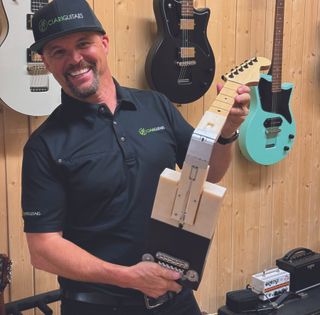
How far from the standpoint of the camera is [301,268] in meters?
2.81

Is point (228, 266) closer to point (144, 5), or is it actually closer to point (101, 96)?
point (144, 5)

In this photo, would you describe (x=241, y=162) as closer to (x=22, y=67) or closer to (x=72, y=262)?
(x=22, y=67)

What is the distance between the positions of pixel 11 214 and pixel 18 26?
0.78m

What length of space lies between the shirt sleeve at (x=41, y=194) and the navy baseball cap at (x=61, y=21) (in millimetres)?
310

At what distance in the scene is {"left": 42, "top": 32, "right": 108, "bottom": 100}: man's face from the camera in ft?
4.54

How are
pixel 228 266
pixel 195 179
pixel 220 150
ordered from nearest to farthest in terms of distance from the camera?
pixel 195 179 → pixel 220 150 → pixel 228 266

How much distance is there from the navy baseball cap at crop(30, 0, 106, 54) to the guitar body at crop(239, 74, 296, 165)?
1362 mm

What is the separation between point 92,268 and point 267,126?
62.6 inches

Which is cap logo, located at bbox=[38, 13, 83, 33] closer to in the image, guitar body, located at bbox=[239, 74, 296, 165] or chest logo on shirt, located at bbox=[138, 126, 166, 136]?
chest logo on shirt, located at bbox=[138, 126, 166, 136]

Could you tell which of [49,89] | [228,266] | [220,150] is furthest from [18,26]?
[228,266]

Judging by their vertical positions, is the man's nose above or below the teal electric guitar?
above

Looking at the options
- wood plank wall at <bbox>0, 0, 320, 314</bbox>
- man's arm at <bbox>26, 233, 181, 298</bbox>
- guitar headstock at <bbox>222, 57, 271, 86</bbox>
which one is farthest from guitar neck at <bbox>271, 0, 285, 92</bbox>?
man's arm at <bbox>26, 233, 181, 298</bbox>

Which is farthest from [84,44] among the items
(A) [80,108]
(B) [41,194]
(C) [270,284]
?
(C) [270,284]

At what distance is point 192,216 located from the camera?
1218 millimetres
